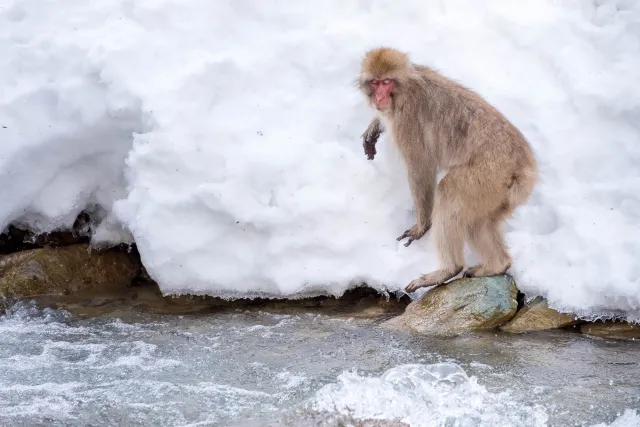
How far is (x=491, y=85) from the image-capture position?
5328mm

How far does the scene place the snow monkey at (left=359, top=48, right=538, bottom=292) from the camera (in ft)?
14.1

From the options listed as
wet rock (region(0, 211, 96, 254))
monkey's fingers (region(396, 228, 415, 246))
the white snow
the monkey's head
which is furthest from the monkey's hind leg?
wet rock (region(0, 211, 96, 254))

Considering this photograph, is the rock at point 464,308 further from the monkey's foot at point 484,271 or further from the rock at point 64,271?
the rock at point 64,271

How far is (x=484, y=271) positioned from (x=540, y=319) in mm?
406

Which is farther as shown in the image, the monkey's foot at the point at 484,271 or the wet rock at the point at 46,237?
the wet rock at the point at 46,237

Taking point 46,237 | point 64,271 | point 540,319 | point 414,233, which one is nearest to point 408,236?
point 414,233

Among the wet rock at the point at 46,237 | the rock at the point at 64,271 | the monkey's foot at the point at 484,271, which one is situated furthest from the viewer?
the wet rock at the point at 46,237

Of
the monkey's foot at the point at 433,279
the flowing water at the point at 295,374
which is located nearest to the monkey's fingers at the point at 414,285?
the monkey's foot at the point at 433,279

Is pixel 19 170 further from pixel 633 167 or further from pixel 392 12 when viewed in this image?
pixel 633 167

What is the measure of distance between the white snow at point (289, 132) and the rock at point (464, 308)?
185 mm

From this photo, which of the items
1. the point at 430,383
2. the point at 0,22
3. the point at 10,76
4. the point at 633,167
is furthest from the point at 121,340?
the point at 633,167

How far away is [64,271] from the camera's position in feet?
17.0

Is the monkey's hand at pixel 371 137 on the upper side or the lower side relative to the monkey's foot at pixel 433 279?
upper

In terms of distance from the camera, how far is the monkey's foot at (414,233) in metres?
4.66
